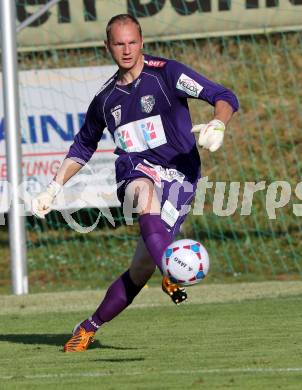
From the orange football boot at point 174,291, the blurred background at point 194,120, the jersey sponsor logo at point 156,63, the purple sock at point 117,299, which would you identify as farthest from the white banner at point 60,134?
the orange football boot at point 174,291

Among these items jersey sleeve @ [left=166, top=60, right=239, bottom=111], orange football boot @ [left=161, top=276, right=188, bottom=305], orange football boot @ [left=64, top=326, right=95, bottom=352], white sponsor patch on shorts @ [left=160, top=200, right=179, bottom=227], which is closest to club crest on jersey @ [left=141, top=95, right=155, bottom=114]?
jersey sleeve @ [left=166, top=60, right=239, bottom=111]

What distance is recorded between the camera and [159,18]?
14438 mm

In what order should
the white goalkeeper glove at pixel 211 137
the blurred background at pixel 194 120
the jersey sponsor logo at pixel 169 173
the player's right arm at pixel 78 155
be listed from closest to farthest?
the white goalkeeper glove at pixel 211 137 → the jersey sponsor logo at pixel 169 173 → the player's right arm at pixel 78 155 → the blurred background at pixel 194 120

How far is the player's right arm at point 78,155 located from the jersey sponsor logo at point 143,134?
326mm

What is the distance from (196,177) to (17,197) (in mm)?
4928

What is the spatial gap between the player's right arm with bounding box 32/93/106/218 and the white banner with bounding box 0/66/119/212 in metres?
5.53

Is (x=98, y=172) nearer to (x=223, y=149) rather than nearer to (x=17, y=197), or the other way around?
(x=17, y=197)

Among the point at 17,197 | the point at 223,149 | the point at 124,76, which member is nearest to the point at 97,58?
the point at 223,149

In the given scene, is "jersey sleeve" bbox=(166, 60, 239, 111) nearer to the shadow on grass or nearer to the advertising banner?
the shadow on grass

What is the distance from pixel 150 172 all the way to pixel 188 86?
58cm

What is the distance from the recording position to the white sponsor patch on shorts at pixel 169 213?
711 cm

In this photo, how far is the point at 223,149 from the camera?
15445 millimetres

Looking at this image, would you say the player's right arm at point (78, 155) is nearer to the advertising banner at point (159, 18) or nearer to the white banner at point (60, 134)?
the white banner at point (60, 134)

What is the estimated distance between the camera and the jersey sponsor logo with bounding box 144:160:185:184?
7.25 m
